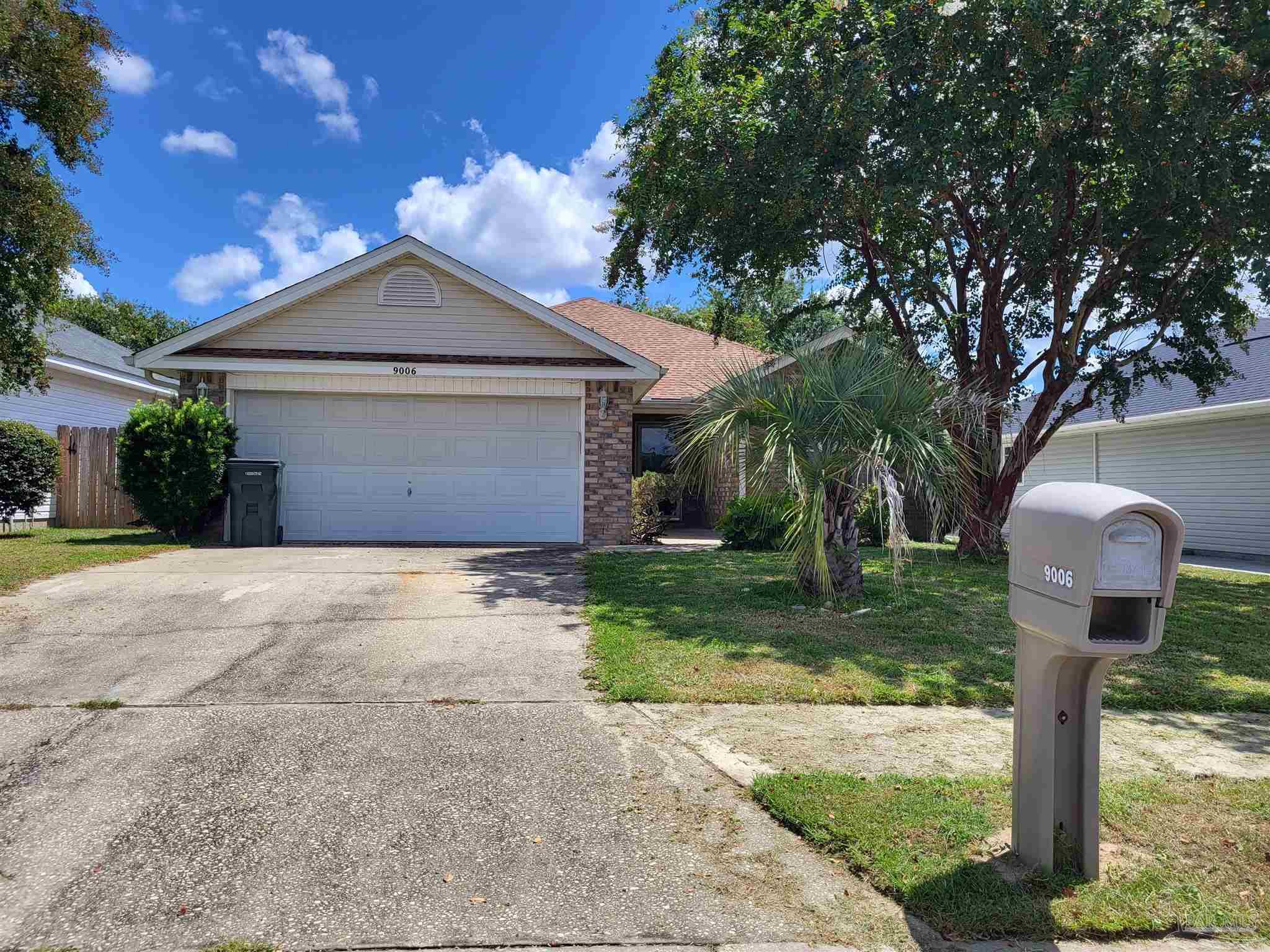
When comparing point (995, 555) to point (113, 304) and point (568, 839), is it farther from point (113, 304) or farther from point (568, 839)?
point (113, 304)

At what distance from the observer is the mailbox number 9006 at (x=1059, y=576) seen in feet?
8.50

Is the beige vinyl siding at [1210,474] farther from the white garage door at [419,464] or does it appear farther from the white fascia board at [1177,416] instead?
the white garage door at [419,464]

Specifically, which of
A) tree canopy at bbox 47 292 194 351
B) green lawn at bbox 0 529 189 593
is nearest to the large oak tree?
green lawn at bbox 0 529 189 593

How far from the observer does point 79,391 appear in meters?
18.6

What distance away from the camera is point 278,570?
930 cm

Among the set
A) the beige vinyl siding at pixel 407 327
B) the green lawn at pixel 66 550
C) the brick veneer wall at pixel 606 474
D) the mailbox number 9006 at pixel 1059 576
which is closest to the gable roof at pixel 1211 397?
the brick veneer wall at pixel 606 474

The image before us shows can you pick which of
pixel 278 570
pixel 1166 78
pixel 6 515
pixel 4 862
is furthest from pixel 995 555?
pixel 6 515

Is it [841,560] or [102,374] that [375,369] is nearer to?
[841,560]

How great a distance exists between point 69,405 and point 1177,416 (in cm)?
2309

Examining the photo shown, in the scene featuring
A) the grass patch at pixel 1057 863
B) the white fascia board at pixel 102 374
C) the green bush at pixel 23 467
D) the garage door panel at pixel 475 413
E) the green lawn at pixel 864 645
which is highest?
the white fascia board at pixel 102 374

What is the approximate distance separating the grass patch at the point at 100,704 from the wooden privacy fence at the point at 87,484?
1145 centimetres

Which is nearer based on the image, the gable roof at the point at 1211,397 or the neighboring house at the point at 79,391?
the gable roof at the point at 1211,397

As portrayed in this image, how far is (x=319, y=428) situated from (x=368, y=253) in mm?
2826

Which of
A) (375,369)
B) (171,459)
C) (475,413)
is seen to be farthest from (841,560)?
(171,459)
